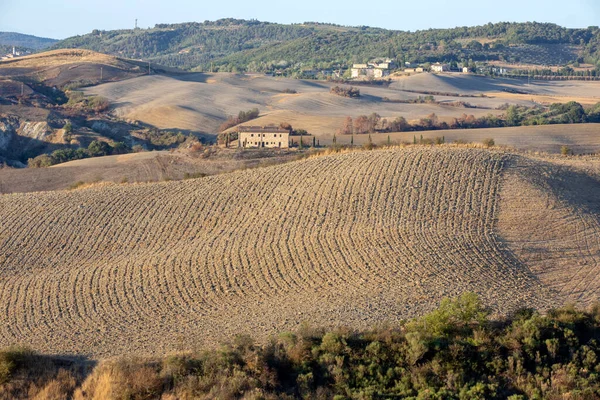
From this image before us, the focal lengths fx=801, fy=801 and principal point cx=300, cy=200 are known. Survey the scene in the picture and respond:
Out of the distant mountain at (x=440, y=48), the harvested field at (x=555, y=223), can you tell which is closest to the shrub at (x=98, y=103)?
the harvested field at (x=555, y=223)

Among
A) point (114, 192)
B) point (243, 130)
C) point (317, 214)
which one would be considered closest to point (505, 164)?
point (317, 214)

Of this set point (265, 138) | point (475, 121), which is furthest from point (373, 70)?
point (265, 138)

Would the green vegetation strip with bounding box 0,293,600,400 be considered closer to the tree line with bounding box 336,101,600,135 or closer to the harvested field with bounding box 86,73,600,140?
the harvested field with bounding box 86,73,600,140

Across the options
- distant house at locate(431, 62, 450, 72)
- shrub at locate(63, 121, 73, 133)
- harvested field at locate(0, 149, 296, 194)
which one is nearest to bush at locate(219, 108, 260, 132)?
shrub at locate(63, 121, 73, 133)

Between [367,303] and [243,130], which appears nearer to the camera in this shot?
[367,303]

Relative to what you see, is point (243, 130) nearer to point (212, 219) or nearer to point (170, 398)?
point (212, 219)
